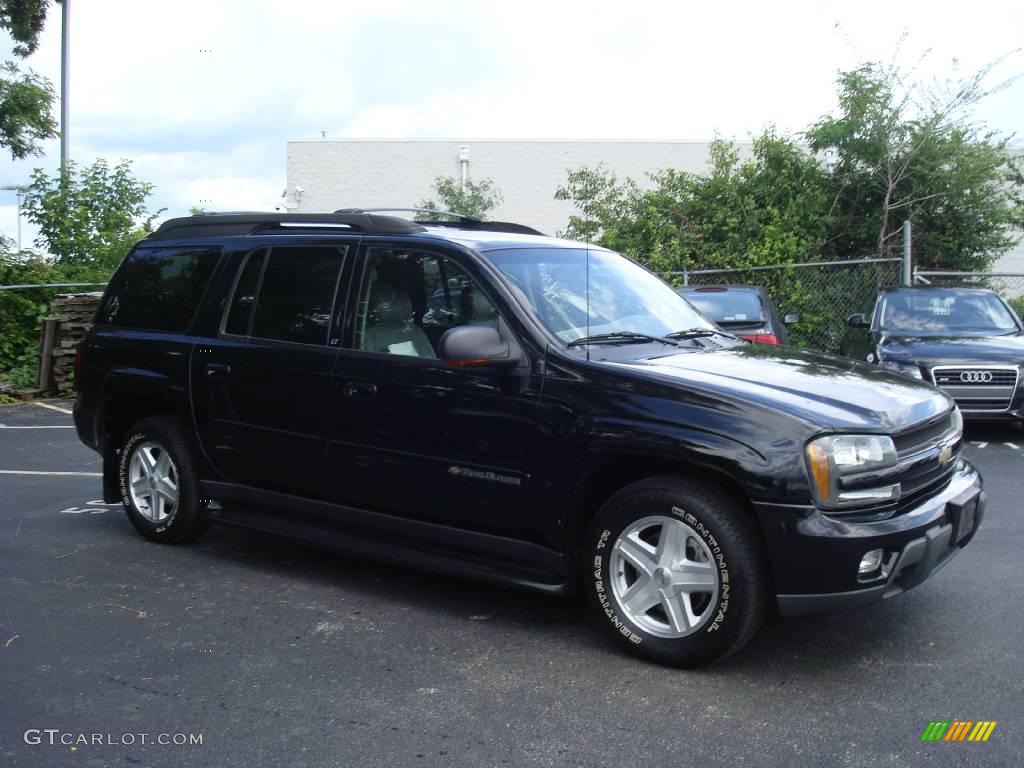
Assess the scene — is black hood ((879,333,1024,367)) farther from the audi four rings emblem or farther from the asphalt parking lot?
the asphalt parking lot

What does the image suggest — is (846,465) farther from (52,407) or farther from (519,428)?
(52,407)

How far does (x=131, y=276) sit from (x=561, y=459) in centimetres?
348

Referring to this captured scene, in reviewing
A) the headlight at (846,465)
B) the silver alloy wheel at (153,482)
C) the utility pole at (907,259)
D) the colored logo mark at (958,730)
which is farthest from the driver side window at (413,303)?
the utility pole at (907,259)

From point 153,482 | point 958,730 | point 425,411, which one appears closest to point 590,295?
point 425,411

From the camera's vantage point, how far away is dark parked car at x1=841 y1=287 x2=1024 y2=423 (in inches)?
375

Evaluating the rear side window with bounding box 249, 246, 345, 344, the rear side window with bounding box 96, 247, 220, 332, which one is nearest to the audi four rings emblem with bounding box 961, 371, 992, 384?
the rear side window with bounding box 249, 246, 345, 344

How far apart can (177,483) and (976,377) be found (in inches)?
285

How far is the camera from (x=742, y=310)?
12.0m

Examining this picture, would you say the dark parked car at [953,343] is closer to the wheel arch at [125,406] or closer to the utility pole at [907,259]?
the utility pole at [907,259]

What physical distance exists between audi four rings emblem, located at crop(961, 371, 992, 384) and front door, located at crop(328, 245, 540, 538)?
6504 mm

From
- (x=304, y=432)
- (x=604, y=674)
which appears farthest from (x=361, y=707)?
(x=304, y=432)

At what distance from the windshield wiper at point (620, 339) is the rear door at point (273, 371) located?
131 cm

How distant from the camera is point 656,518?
4.14 metres

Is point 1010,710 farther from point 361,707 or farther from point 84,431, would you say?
point 84,431
